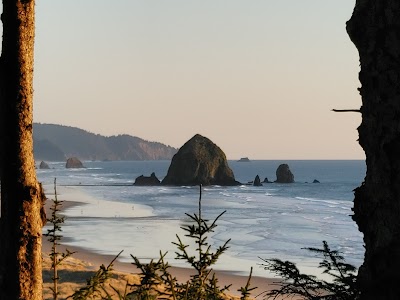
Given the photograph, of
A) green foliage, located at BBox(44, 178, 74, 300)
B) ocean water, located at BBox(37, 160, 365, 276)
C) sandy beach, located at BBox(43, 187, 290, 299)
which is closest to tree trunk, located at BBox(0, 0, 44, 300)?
green foliage, located at BBox(44, 178, 74, 300)

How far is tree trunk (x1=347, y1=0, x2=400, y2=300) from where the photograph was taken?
3.05m

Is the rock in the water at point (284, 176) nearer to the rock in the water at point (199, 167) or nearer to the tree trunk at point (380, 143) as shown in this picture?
the rock in the water at point (199, 167)

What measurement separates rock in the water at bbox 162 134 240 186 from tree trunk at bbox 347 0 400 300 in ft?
389

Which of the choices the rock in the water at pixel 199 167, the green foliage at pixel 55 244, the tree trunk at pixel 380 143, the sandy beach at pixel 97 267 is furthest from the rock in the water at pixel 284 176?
the tree trunk at pixel 380 143

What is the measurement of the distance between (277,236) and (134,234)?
8632 millimetres

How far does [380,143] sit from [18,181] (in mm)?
2364

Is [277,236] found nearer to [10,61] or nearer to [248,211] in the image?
[248,211]

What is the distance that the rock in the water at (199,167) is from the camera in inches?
4870

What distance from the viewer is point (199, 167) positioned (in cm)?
12631

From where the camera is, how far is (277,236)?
1590 inches

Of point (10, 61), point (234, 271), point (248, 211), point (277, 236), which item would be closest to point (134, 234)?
point (277, 236)

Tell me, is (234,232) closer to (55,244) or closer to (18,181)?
(55,244)

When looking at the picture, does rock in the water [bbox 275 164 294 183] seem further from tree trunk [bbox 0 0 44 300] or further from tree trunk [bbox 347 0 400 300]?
tree trunk [bbox 347 0 400 300]

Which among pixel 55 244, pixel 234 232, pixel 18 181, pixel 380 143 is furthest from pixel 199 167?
pixel 380 143
